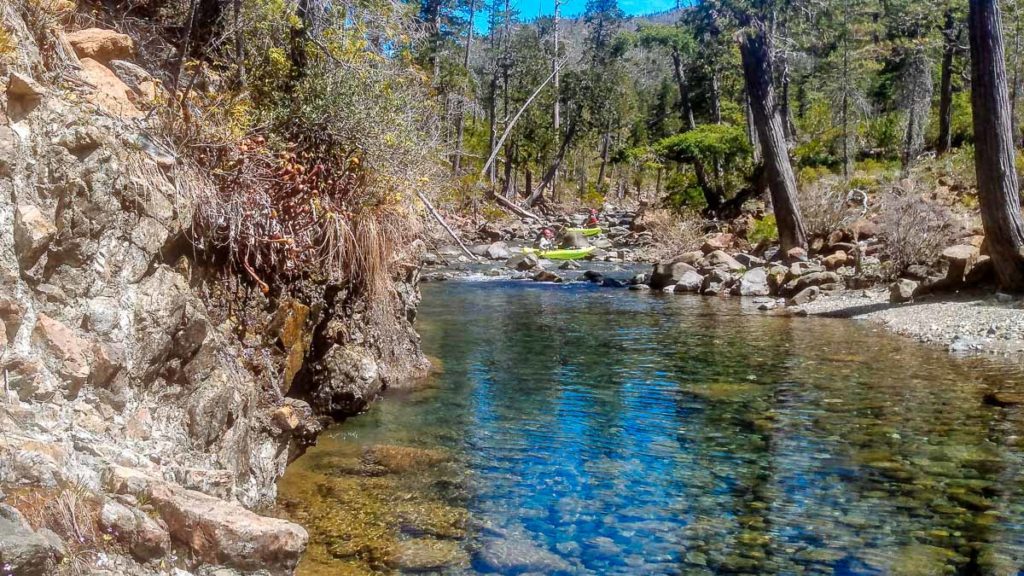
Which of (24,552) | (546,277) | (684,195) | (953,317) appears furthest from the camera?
(684,195)

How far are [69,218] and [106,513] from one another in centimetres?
167

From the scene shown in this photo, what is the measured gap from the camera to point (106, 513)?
3182mm

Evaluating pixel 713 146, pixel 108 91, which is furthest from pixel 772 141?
pixel 108 91

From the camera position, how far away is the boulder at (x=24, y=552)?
2.55 metres

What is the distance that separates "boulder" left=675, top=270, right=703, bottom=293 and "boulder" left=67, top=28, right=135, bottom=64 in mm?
14741

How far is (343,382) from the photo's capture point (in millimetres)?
7676

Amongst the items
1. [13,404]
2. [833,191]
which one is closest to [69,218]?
[13,404]

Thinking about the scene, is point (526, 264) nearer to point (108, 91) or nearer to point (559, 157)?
point (108, 91)

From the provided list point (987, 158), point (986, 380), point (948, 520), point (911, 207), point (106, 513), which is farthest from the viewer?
point (911, 207)

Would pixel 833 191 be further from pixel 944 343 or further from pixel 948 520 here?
pixel 948 520

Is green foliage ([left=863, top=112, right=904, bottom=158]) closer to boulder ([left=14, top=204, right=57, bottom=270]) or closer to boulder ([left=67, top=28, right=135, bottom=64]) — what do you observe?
boulder ([left=67, top=28, right=135, bottom=64])

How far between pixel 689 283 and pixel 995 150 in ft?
24.7

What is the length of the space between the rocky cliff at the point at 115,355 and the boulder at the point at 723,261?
1566 centimetres

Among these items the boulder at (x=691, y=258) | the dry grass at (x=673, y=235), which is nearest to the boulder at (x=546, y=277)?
the boulder at (x=691, y=258)
